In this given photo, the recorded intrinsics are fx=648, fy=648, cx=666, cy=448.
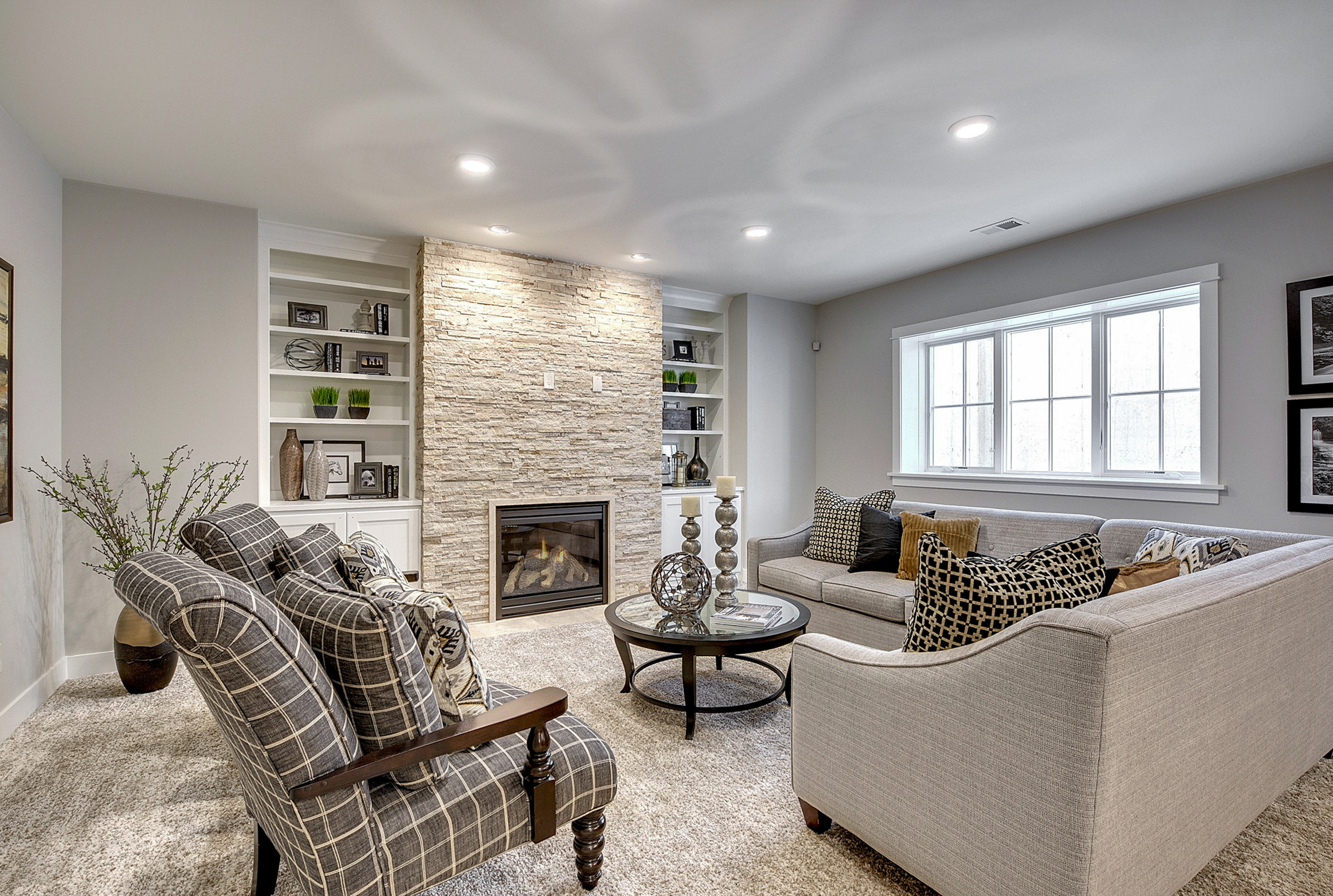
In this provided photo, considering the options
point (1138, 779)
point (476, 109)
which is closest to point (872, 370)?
point (476, 109)

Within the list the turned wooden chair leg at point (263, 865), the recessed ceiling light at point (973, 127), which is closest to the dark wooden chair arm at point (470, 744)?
the turned wooden chair leg at point (263, 865)

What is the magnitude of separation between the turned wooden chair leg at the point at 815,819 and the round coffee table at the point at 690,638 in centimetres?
40

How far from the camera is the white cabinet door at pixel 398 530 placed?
157 inches

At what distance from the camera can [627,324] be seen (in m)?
4.91

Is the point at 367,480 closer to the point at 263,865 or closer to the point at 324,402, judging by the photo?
the point at 324,402

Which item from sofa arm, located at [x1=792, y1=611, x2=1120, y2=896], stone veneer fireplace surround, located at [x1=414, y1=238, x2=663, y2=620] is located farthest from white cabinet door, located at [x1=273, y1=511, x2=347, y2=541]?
sofa arm, located at [x1=792, y1=611, x2=1120, y2=896]

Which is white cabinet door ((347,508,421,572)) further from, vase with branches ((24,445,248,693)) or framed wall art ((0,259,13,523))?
framed wall art ((0,259,13,523))

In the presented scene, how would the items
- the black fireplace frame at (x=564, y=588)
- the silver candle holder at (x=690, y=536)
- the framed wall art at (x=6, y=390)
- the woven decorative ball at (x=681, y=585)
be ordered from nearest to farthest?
the framed wall art at (x=6, y=390) < the woven decorative ball at (x=681, y=585) < the silver candle holder at (x=690, y=536) < the black fireplace frame at (x=564, y=588)

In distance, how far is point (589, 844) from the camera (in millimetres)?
1614

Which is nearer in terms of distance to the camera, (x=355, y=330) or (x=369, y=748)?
(x=369, y=748)

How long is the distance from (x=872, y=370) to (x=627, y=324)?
2081mm

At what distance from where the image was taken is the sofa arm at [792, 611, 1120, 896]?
3.93 feet

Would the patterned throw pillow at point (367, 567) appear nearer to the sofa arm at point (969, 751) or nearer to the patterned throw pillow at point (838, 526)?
the sofa arm at point (969, 751)

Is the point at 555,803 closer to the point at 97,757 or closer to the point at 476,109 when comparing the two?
the point at 97,757
